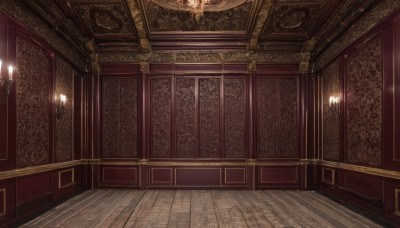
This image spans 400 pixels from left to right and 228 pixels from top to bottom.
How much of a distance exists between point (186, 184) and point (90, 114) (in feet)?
9.60

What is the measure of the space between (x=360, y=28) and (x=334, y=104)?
1.71 metres

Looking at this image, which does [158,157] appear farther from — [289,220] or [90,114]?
[289,220]

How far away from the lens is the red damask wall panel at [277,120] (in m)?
8.00

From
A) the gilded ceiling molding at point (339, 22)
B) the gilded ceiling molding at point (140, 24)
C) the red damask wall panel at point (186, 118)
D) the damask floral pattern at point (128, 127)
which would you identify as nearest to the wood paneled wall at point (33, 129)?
the damask floral pattern at point (128, 127)

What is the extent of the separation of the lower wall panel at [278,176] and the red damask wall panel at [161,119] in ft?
7.70

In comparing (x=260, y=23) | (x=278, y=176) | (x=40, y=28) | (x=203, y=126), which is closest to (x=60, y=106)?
(x=40, y=28)

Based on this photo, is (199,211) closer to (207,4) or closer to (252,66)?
(207,4)

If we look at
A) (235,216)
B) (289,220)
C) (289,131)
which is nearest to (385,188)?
(289,220)

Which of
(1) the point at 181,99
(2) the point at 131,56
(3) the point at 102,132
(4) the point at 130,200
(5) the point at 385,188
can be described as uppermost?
(2) the point at 131,56

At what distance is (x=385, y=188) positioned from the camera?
486 centimetres

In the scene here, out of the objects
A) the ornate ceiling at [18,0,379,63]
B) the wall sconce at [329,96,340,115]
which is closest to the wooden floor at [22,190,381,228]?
the wall sconce at [329,96,340,115]

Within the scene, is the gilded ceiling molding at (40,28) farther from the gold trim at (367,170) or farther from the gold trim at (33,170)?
the gold trim at (367,170)

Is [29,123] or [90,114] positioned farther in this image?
[90,114]

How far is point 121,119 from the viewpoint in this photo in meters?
8.04
